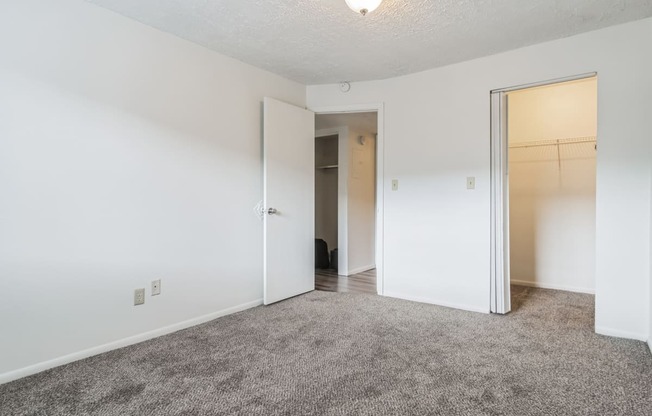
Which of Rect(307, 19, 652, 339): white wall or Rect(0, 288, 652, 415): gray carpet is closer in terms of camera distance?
Rect(0, 288, 652, 415): gray carpet

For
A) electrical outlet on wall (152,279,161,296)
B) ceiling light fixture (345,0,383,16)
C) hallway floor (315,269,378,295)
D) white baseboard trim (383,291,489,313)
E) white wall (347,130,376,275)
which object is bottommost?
hallway floor (315,269,378,295)

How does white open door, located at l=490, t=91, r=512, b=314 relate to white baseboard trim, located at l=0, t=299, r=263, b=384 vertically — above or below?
above

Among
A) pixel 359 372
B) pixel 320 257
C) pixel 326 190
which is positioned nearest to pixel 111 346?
pixel 359 372

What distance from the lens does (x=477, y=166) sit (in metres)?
3.16

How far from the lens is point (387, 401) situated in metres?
1.69

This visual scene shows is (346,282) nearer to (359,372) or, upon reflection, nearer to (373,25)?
(359,372)

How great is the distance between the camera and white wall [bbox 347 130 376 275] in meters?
4.93

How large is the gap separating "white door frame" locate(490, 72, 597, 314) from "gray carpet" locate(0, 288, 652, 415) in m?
0.23

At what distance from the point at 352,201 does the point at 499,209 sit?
2194mm

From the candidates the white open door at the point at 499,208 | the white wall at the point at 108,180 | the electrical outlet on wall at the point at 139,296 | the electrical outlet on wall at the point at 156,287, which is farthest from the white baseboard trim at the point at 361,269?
the electrical outlet on wall at the point at 139,296

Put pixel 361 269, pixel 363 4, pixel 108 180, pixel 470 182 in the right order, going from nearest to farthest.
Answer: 1. pixel 363 4
2. pixel 108 180
3. pixel 470 182
4. pixel 361 269

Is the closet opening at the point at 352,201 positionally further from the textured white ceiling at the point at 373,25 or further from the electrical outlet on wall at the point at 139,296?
the electrical outlet on wall at the point at 139,296

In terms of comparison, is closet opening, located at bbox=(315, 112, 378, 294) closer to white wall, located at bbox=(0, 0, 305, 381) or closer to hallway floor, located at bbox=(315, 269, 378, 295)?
hallway floor, located at bbox=(315, 269, 378, 295)

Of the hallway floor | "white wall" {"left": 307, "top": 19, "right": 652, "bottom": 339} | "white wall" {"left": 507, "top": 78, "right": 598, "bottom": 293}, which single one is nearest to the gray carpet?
"white wall" {"left": 307, "top": 19, "right": 652, "bottom": 339}
